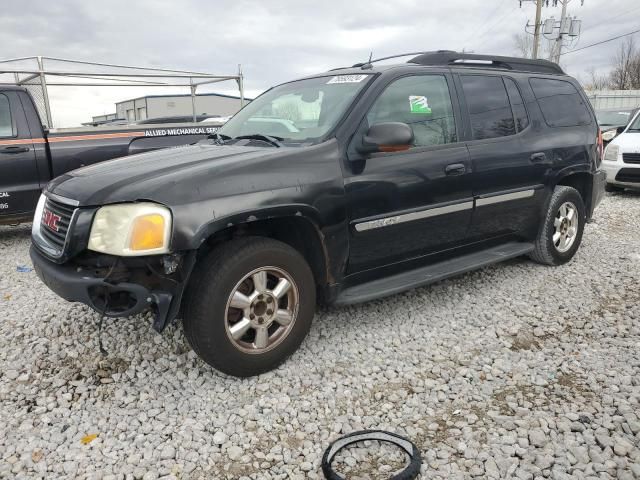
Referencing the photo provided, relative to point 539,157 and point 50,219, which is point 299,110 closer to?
point 50,219

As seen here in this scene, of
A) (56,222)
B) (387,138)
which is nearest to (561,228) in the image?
(387,138)

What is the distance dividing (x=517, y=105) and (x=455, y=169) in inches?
47.5

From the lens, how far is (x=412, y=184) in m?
3.50

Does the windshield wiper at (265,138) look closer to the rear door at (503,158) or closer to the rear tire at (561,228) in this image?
the rear door at (503,158)

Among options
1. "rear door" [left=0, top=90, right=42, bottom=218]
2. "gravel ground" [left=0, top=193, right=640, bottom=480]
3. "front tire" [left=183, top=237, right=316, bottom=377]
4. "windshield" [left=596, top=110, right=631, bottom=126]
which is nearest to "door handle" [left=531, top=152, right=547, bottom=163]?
"gravel ground" [left=0, top=193, right=640, bottom=480]

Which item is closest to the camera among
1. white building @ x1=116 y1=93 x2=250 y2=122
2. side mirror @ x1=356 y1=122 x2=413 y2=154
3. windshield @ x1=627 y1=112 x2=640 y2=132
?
side mirror @ x1=356 y1=122 x2=413 y2=154

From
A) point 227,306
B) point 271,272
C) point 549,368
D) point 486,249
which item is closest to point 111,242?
point 227,306

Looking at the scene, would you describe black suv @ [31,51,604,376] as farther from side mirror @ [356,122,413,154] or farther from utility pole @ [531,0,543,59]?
utility pole @ [531,0,543,59]

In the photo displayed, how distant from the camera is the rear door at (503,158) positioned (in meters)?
4.01

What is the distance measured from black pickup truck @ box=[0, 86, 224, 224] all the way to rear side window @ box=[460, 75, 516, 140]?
3351 mm

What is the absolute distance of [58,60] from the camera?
7.55 m

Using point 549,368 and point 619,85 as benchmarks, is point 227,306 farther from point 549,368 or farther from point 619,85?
point 619,85

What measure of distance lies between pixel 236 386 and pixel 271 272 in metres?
0.72

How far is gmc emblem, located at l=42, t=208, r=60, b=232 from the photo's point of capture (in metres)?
2.89
